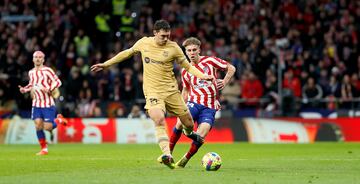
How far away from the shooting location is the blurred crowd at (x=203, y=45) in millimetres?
28422

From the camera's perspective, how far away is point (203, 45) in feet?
99.8

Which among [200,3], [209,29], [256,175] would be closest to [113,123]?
[209,29]

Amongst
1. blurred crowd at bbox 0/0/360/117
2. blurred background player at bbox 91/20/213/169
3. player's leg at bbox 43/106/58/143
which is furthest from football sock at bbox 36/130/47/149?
blurred crowd at bbox 0/0/360/117

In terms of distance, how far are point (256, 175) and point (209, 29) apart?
62.7ft

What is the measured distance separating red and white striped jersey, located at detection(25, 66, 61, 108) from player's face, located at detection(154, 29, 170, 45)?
676cm

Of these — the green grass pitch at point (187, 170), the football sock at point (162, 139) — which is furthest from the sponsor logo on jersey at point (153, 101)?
the green grass pitch at point (187, 170)

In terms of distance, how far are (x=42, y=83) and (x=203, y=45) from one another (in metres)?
11.2

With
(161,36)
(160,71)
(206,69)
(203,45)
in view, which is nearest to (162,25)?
(161,36)

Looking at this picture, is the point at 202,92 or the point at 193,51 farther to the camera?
the point at 202,92

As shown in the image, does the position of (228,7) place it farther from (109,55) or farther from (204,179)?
(204,179)

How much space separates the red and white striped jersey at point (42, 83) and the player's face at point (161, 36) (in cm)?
676

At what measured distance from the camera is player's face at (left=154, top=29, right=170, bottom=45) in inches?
536

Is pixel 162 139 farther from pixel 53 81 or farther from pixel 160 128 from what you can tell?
pixel 53 81

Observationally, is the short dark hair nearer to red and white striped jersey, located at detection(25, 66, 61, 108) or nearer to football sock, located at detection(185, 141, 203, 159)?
football sock, located at detection(185, 141, 203, 159)
